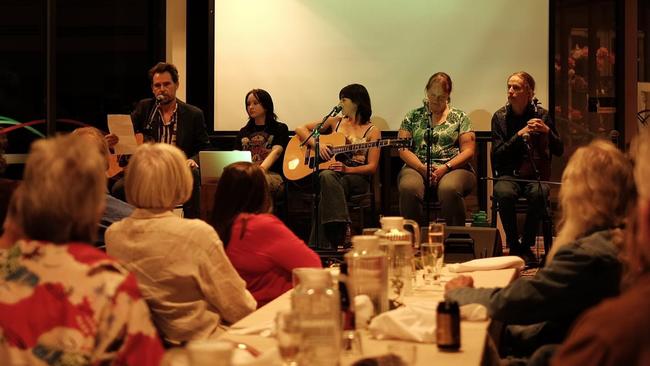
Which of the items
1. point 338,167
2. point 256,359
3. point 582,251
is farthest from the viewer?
point 338,167

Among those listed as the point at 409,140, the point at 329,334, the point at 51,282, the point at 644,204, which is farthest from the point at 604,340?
the point at 409,140

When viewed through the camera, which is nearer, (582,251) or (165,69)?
(582,251)

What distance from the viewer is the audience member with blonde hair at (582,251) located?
265 centimetres

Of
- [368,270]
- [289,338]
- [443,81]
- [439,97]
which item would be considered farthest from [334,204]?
[289,338]

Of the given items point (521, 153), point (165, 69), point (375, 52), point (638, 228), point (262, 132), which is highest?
point (375, 52)

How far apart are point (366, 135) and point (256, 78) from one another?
1.53m

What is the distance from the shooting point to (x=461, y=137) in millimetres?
7043

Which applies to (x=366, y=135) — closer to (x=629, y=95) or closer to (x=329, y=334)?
(x=629, y=95)

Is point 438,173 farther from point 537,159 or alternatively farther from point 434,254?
point 434,254

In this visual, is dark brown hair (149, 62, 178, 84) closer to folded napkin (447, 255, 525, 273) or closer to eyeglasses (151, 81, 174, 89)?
eyeglasses (151, 81, 174, 89)

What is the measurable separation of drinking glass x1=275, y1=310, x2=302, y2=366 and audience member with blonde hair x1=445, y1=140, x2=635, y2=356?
3.55 ft

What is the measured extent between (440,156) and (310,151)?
103 centimetres

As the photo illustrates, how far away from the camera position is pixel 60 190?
1788 millimetres

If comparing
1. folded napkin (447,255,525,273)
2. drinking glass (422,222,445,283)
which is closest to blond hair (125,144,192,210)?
drinking glass (422,222,445,283)
